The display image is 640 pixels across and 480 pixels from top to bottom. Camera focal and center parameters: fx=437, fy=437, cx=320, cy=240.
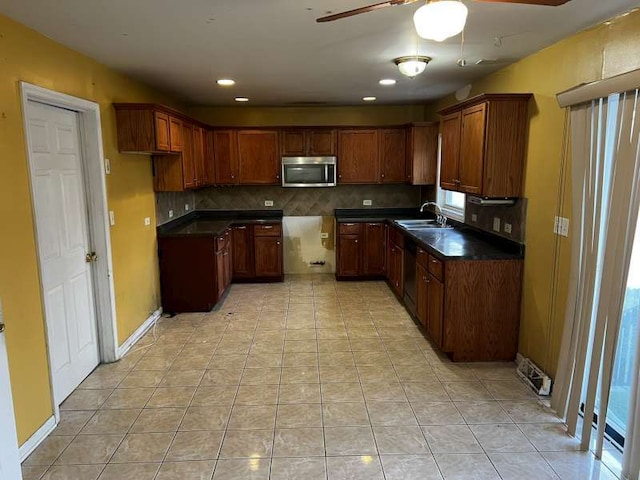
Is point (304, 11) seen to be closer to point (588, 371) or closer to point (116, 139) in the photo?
point (116, 139)

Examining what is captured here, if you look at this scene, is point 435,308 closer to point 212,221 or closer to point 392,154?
point 392,154

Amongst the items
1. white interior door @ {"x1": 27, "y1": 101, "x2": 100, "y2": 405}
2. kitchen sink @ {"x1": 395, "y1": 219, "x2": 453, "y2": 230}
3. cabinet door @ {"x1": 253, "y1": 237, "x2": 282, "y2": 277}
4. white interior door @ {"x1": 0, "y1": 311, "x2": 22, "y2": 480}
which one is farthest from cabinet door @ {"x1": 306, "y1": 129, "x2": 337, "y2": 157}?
white interior door @ {"x1": 0, "y1": 311, "x2": 22, "y2": 480}

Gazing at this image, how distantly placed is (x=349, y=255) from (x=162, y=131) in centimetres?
303

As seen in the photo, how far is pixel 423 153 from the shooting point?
5.91 meters

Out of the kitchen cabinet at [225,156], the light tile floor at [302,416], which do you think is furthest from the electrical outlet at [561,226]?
the kitchen cabinet at [225,156]

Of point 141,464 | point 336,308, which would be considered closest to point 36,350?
point 141,464

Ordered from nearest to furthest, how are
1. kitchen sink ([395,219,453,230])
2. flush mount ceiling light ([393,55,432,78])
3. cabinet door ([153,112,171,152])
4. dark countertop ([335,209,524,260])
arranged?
flush mount ceiling light ([393,55,432,78])
dark countertop ([335,209,524,260])
cabinet door ([153,112,171,152])
kitchen sink ([395,219,453,230])

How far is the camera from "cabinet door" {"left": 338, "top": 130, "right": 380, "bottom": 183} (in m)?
6.18

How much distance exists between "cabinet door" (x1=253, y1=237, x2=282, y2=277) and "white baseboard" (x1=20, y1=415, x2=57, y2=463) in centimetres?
355

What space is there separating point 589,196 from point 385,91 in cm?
308

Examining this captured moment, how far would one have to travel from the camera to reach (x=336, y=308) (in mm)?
5102

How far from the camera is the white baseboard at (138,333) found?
12.7 ft

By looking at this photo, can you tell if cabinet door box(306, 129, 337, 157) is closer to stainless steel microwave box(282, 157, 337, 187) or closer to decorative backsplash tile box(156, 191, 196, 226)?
stainless steel microwave box(282, 157, 337, 187)

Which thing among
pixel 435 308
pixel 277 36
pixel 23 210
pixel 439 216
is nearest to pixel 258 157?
pixel 439 216
